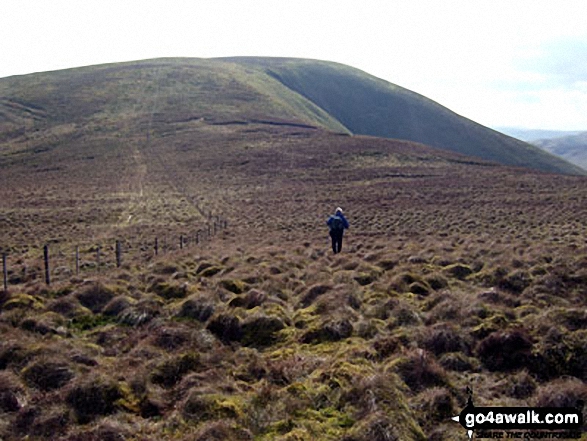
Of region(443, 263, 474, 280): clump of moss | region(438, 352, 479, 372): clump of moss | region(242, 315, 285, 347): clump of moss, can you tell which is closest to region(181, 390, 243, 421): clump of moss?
region(242, 315, 285, 347): clump of moss

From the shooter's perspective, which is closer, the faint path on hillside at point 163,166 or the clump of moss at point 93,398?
the clump of moss at point 93,398

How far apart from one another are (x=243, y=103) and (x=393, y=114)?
4855 cm

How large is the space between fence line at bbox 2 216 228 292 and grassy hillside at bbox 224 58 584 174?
307 ft

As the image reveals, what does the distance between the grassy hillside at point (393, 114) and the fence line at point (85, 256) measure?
3678 inches

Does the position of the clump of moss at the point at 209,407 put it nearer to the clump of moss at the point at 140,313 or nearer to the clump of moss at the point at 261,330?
the clump of moss at the point at 261,330

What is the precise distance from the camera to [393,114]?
135 meters

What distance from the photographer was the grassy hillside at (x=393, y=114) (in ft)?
373

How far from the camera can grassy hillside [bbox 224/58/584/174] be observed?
11381 centimetres

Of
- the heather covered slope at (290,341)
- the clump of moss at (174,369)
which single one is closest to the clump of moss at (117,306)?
the heather covered slope at (290,341)

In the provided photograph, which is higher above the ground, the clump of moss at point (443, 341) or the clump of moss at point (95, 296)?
the clump of moss at point (443, 341)

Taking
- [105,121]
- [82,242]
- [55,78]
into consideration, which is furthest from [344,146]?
[55,78]

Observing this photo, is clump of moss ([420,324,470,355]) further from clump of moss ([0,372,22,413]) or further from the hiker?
the hiker

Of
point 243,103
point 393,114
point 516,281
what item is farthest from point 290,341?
point 393,114

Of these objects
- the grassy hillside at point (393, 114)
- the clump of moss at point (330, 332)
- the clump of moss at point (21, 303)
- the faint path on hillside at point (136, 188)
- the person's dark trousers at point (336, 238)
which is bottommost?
the faint path on hillside at point (136, 188)
